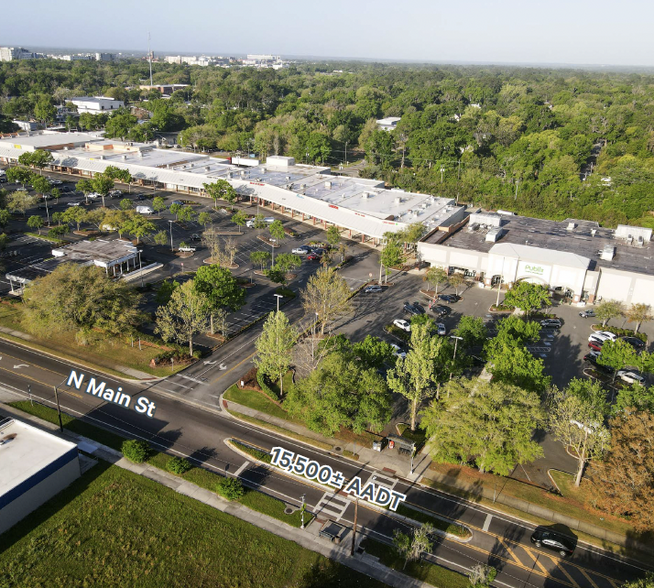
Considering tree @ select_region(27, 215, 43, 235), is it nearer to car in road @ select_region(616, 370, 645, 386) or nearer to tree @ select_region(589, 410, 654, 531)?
tree @ select_region(589, 410, 654, 531)

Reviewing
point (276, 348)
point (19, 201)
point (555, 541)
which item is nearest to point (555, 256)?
point (276, 348)

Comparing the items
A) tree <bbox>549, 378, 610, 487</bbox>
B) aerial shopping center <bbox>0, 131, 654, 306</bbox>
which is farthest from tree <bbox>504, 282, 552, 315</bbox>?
tree <bbox>549, 378, 610, 487</bbox>

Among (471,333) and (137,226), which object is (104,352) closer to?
(137,226)

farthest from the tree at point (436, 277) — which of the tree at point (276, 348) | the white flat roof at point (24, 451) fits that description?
the white flat roof at point (24, 451)

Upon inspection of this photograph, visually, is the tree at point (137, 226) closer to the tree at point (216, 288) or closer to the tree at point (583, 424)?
the tree at point (216, 288)

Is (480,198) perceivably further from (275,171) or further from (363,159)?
(363,159)

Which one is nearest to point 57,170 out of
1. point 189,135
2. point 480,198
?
→ point 189,135
